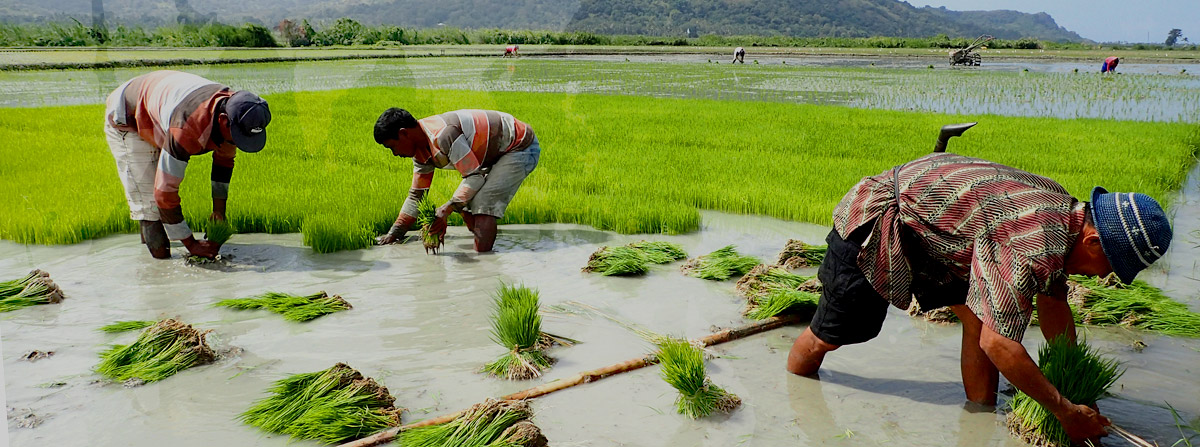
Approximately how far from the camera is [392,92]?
13.8 m

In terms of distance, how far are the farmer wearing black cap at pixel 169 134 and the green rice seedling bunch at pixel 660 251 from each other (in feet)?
6.83

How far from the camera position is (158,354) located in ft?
9.73

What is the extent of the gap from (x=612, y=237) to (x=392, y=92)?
382 inches

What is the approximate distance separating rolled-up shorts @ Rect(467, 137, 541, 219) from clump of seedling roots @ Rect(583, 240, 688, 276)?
63 cm

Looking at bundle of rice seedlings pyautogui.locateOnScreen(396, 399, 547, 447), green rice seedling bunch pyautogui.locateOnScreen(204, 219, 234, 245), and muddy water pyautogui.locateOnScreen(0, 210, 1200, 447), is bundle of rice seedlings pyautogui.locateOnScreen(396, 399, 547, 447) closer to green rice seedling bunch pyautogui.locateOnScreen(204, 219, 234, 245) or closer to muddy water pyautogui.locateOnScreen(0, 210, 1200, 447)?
muddy water pyautogui.locateOnScreen(0, 210, 1200, 447)

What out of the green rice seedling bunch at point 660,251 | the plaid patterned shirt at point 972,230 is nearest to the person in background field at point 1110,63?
the green rice seedling bunch at point 660,251

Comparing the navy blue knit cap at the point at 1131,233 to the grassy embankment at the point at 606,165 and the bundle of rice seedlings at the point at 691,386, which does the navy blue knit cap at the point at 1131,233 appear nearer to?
the bundle of rice seedlings at the point at 691,386

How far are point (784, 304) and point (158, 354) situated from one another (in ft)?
8.14

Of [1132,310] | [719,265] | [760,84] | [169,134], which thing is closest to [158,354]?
[169,134]

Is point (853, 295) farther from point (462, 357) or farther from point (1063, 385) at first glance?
point (462, 357)

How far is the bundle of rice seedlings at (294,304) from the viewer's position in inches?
139

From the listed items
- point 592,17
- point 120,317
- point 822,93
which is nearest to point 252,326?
point 120,317

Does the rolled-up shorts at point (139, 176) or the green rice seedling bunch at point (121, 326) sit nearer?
the green rice seedling bunch at point (121, 326)

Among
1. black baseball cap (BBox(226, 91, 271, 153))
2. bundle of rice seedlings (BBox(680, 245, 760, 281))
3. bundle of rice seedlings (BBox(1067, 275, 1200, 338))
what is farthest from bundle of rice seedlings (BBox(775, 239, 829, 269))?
black baseball cap (BBox(226, 91, 271, 153))
